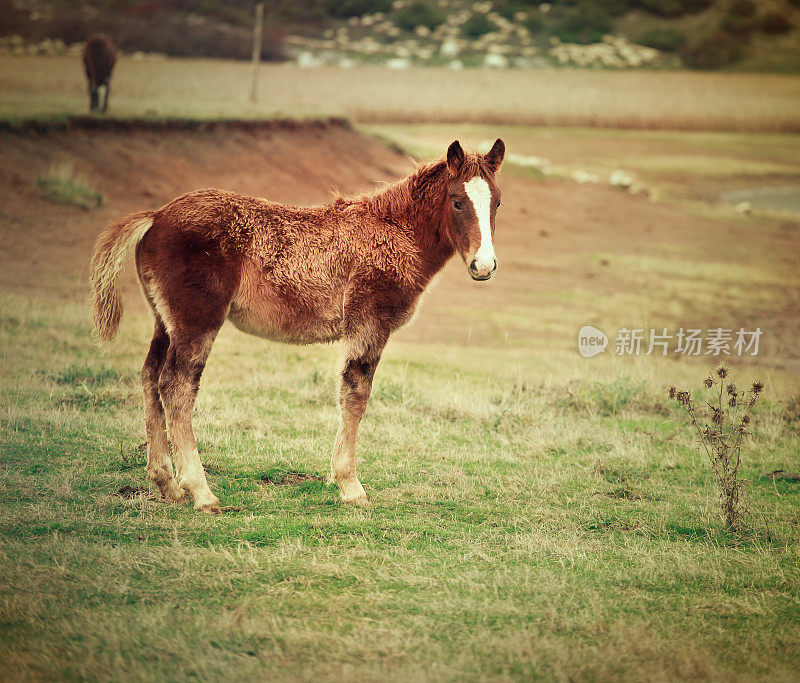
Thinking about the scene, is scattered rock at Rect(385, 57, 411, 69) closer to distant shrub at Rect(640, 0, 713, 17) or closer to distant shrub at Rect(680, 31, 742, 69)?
distant shrub at Rect(680, 31, 742, 69)

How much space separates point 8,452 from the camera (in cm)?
598

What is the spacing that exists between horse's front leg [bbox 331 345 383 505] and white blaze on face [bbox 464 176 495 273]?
A: 39.6 inches

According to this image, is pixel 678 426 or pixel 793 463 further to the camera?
pixel 678 426

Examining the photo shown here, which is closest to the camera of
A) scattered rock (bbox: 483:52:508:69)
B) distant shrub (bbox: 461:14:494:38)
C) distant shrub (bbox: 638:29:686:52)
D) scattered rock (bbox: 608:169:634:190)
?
scattered rock (bbox: 608:169:634:190)

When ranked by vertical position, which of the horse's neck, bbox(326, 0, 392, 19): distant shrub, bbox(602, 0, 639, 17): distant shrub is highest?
bbox(602, 0, 639, 17): distant shrub

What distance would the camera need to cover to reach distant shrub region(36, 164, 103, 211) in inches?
586

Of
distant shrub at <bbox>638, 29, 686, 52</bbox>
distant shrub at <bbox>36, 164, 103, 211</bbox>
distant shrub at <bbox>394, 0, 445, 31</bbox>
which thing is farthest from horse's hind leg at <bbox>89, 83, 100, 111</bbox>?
distant shrub at <bbox>638, 29, 686, 52</bbox>

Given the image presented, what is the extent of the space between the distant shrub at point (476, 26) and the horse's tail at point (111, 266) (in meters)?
47.2

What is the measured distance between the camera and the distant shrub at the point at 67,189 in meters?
14.9

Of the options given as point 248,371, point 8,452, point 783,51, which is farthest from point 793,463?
point 783,51

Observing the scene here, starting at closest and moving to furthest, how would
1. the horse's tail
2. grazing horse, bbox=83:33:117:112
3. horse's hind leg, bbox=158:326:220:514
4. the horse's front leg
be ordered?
horse's hind leg, bbox=158:326:220:514, the horse's tail, the horse's front leg, grazing horse, bbox=83:33:117:112

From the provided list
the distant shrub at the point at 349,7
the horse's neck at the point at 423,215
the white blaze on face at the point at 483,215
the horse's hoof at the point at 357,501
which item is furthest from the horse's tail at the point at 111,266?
the distant shrub at the point at 349,7

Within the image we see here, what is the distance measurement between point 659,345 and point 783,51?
1661 inches

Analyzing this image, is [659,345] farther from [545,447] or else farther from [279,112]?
[279,112]
